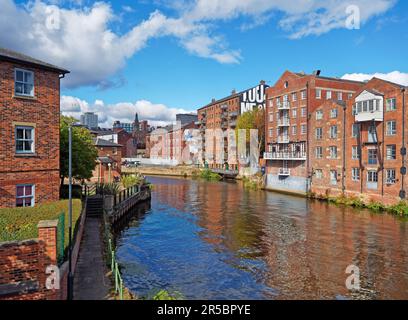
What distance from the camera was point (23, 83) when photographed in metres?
19.7

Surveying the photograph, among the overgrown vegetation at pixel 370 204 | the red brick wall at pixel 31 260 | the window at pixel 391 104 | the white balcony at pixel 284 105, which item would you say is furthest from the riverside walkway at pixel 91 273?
the white balcony at pixel 284 105

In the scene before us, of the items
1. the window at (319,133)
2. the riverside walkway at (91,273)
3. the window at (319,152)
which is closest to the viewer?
the riverside walkway at (91,273)

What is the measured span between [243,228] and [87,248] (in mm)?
14429

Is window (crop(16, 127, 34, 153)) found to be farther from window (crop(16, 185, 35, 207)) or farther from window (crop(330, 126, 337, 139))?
window (crop(330, 126, 337, 139))

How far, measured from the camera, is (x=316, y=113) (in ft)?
160

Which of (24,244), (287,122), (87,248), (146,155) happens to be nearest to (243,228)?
(87,248)

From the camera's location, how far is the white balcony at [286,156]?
50.9m

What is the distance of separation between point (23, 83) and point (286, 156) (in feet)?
136

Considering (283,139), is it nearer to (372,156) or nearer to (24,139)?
(372,156)

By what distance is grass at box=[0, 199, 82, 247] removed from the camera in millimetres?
13605

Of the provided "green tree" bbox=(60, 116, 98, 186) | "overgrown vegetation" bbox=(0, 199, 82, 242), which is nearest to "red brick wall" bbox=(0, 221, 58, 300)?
"overgrown vegetation" bbox=(0, 199, 82, 242)

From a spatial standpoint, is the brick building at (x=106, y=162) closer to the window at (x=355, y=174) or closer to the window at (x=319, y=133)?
the window at (x=319, y=133)

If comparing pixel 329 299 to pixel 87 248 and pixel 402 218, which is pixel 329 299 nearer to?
pixel 87 248

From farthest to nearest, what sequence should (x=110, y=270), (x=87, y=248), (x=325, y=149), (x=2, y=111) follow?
1. (x=325, y=149)
2. (x=2, y=111)
3. (x=87, y=248)
4. (x=110, y=270)
